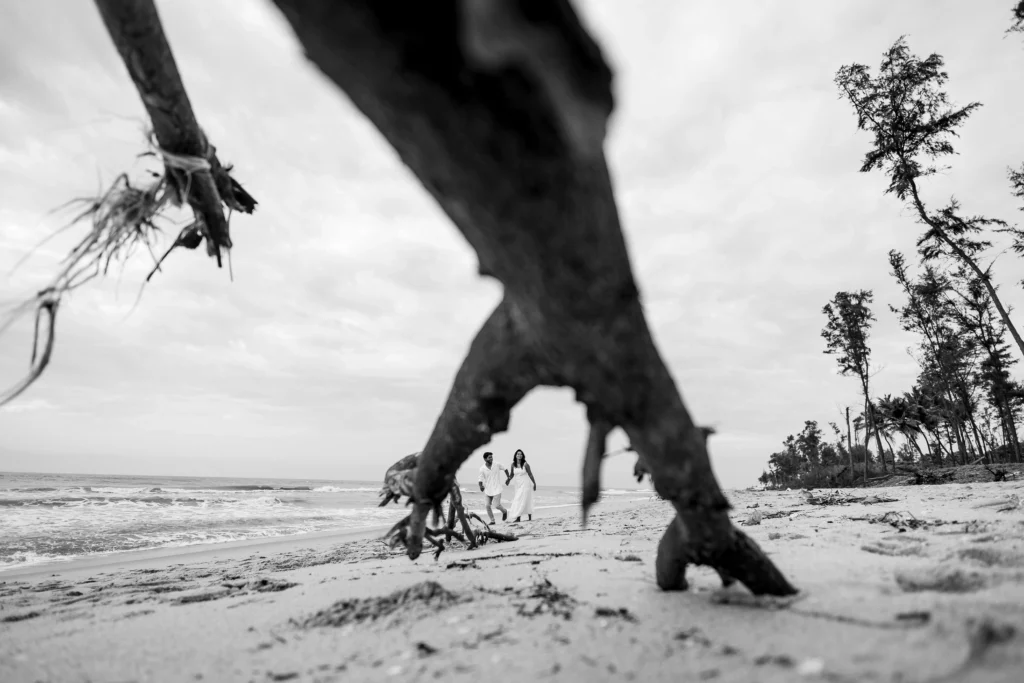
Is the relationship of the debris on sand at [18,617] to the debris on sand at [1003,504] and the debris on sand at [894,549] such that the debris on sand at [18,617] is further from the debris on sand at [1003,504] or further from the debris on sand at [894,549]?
the debris on sand at [1003,504]

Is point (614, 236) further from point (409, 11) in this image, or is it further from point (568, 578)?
Result: point (568, 578)

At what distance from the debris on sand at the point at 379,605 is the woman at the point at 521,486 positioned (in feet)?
28.8

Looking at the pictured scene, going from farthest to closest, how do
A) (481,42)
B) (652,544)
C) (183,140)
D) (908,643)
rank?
(652,544) < (183,140) < (908,643) < (481,42)

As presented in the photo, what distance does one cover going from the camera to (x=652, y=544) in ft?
14.5

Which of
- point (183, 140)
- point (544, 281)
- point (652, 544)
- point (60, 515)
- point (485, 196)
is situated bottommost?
point (60, 515)

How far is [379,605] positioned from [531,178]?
2423 mm

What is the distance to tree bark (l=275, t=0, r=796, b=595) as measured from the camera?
0.89m

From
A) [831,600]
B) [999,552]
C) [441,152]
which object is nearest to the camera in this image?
[441,152]

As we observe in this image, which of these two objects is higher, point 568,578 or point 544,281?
point 544,281

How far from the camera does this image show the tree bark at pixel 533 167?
0.89 metres

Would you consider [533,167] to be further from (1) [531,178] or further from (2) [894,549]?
(2) [894,549]

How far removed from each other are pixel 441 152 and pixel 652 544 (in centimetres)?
427

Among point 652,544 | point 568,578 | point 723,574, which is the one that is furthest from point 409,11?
point 652,544

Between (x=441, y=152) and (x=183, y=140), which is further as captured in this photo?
(x=183, y=140)
